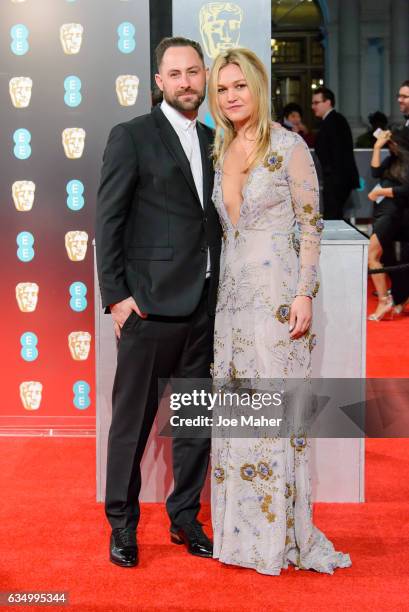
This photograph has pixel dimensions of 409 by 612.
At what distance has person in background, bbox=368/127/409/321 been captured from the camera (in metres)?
7.55

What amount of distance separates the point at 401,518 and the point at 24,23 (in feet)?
9.06

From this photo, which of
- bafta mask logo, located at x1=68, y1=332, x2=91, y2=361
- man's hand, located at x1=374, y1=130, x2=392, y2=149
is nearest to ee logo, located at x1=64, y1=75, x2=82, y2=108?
bafta mask logo, located at x1=68, y1=332, x2=91, y2=361

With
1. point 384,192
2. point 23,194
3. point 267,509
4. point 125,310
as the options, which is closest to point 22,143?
point 23,194

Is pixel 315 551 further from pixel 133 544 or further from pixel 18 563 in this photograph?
pixel 18 563

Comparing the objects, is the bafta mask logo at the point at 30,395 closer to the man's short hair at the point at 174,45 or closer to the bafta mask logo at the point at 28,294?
the bafta mask logo at the point at 28,294

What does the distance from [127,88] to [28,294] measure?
1.10 metres

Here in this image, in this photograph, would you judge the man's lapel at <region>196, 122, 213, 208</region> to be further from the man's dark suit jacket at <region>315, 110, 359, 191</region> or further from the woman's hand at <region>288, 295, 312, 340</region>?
the man's dark suit jacket at <region>315, 110, 359, 191</region>

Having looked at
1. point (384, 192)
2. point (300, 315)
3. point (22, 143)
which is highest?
point (22, 143)

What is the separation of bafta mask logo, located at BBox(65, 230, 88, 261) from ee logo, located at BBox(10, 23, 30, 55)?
0.87m

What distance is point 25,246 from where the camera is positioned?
15.6 ft

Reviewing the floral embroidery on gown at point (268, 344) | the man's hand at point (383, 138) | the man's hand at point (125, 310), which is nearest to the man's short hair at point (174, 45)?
the floral embroidery on gown at point (268, 344)

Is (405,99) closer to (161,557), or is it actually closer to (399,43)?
(161,557)

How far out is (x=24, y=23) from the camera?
179 inches

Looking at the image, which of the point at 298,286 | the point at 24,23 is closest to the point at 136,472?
the point at 298,286
